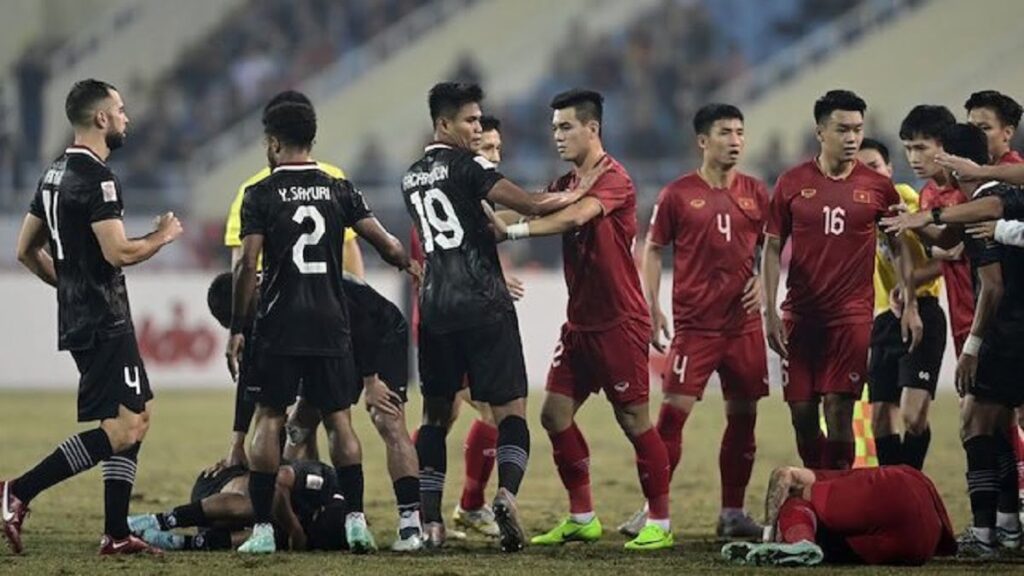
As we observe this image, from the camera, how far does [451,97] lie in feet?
33.8

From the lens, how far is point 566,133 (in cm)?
1078

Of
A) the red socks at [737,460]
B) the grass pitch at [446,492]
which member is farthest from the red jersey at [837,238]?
the grass pitch at [446,492]

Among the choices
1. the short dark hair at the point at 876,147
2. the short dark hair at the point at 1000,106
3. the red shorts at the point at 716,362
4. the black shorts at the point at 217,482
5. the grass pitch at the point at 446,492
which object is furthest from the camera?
the short dark hair at the point at 876,147

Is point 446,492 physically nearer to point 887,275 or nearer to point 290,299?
point 887,275

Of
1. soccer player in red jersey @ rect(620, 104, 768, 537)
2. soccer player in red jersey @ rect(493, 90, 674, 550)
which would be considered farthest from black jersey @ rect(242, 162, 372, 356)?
soccer player in red jersey @ rect(620, 104, 768, 537)

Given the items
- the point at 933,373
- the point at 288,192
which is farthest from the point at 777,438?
the point at 288,192

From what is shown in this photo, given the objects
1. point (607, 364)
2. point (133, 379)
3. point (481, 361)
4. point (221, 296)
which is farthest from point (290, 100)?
point (607, 364)

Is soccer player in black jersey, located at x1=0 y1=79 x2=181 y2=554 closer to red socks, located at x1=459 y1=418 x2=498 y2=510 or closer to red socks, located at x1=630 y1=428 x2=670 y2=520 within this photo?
red socks, located at x1=459 y1=418 x2=498 y2=510

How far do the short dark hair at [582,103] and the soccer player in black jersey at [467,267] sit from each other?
0.55 metres

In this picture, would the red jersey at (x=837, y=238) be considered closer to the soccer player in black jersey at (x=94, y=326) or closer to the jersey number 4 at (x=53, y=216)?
the soccer player in black jersey at (x=94, y=326)

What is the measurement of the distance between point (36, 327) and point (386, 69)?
9.21m

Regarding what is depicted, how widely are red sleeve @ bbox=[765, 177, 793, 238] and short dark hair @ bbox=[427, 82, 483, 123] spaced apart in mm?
1908

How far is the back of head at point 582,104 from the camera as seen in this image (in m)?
10.7

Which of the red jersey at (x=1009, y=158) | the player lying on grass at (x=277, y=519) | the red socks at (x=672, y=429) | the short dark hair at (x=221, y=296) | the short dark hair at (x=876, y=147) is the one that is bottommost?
the player lying on grass at (x=277, y=519)
